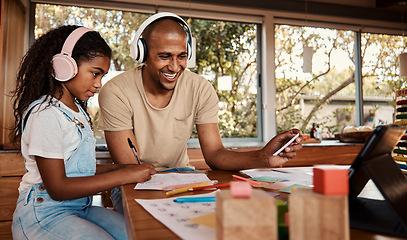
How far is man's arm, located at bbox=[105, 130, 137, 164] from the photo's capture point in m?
1.45

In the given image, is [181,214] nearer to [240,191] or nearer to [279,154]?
[240,191]

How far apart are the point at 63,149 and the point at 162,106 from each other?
0.67m

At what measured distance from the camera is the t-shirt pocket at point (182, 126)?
1.70 m

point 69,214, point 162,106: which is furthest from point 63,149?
point 162,106

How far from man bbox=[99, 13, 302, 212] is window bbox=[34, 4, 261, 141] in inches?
68.6

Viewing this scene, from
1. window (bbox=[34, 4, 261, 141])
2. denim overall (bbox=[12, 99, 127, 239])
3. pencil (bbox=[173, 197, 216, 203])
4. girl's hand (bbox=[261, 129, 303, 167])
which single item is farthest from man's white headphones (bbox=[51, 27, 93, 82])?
window (bbox=[34, 4, 261, 141])

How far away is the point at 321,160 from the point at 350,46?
1.81 meters

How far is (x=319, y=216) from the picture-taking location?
1.31ft

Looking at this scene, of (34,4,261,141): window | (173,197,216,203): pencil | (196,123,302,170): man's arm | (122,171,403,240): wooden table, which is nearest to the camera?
(122,171,403,240): wooden table

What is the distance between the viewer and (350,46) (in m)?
4.19

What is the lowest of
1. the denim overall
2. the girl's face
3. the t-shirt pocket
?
the denim overall

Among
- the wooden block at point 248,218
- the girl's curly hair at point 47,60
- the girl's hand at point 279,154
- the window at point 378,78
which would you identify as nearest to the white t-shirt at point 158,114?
the girl's curly hair at point 47,60

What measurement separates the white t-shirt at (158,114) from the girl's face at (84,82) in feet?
1.03

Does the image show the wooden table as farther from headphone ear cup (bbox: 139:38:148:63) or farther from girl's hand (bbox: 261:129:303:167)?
headphone ear cup (bbox: 139:38:148:63)
